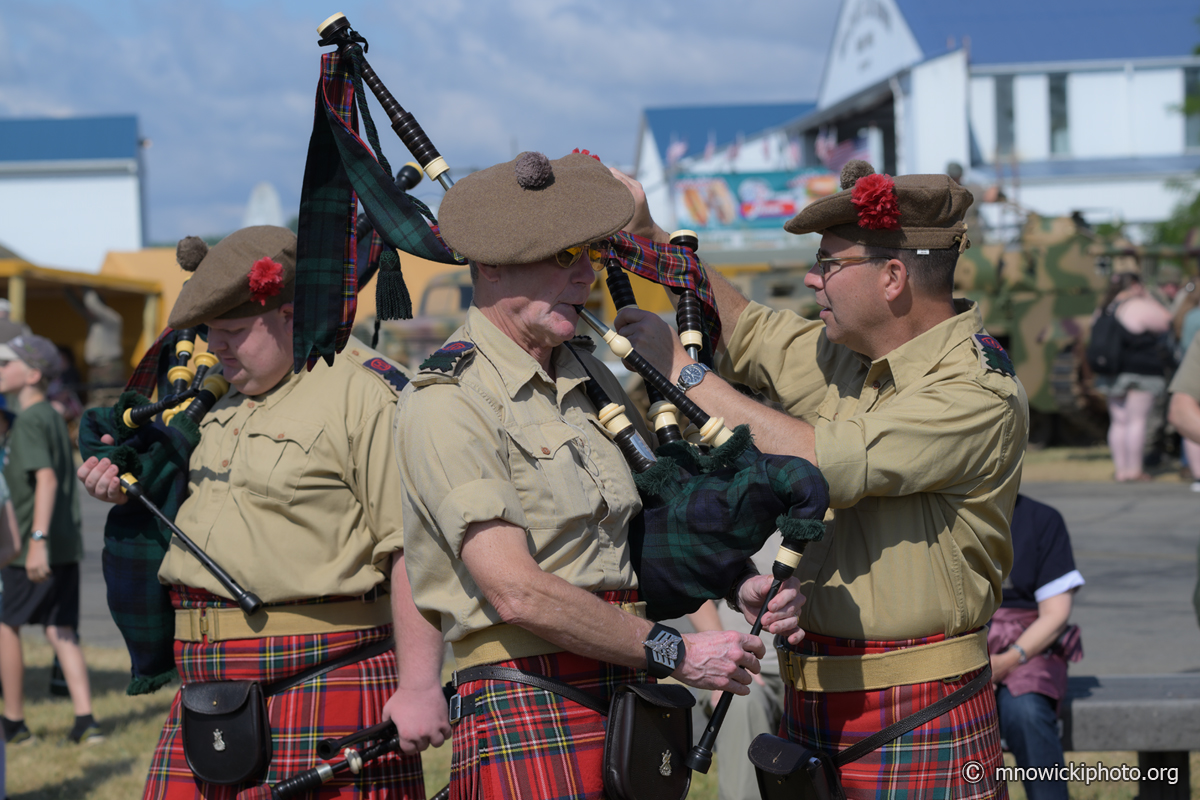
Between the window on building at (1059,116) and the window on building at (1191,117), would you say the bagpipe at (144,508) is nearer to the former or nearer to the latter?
the window on building at (1191,117)

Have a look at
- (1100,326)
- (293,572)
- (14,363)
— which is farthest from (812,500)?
(1100,326)

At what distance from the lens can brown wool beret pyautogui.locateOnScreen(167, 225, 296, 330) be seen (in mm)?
3430

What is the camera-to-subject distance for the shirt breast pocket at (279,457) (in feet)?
11.1

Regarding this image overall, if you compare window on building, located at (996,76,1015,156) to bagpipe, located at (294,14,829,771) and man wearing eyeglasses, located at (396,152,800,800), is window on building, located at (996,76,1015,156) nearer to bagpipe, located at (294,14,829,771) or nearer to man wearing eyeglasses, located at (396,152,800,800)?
bagpipe, located at (294,14,829,771)

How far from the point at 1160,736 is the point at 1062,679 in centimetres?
37

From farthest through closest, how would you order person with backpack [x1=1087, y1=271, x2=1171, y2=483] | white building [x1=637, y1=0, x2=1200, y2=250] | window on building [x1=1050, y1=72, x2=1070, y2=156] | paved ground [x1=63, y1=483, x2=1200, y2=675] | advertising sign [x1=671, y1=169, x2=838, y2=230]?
1. window on building [x1=1050, y1=72, x2=1070, y2=156]
2. white building [x1=637, y1=0, x2=1200, y2=250]
3. advertising sign [x1=671, y1=169, x2=838, y2=230]
4. person with backpack [x1=1087, y1=271, x2=1171, y2=483]
5. paved ground [x1=63, y1=483, x2=1200, y2=675]

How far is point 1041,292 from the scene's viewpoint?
16625mm

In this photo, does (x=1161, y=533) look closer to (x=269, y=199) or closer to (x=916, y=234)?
(x=916, y=234)

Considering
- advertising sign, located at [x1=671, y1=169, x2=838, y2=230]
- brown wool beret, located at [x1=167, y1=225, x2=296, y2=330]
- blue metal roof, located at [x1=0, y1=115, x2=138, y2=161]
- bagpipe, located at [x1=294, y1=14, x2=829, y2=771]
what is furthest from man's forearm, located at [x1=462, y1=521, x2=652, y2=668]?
blue metal roof, located at [x1=0, y1=115, x2=138, y2=161]

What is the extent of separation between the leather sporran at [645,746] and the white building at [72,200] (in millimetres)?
49353

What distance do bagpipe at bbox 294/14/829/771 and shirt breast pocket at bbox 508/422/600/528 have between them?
5.5 inches

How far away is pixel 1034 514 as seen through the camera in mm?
4605

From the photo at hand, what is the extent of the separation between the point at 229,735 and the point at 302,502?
64cm

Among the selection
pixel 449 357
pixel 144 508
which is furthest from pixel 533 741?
pixel 144 508
